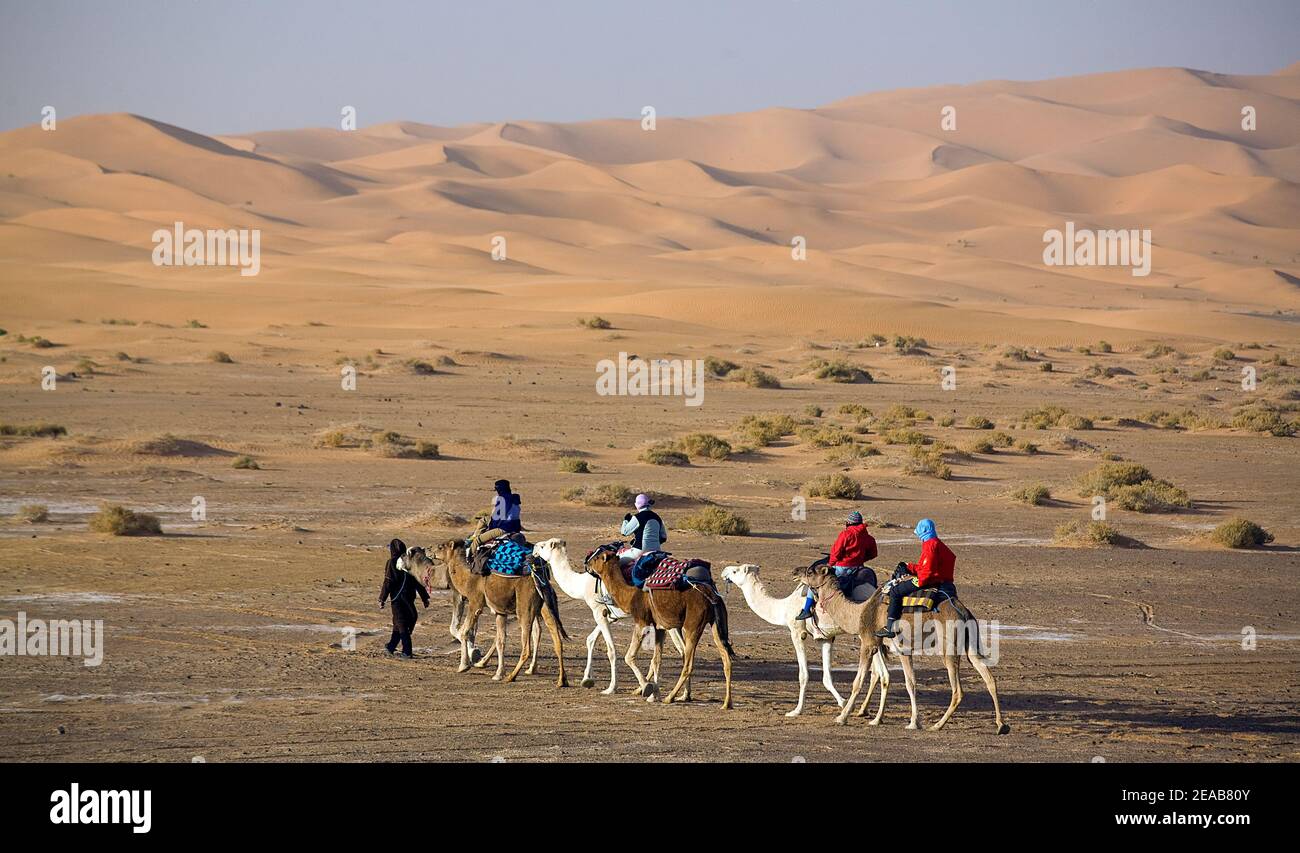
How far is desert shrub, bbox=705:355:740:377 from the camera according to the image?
174ft

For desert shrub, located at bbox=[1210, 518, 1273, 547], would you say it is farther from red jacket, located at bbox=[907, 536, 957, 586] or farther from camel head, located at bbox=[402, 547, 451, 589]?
camel head, located at bbox=[402, 547, 451, 589]

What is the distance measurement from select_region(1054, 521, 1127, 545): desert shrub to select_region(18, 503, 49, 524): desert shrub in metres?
16.1

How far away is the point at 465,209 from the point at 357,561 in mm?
131354

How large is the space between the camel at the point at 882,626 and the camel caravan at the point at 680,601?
0.01 m

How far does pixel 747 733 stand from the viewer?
1186 cm

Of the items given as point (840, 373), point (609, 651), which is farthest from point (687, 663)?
point (840, 373)

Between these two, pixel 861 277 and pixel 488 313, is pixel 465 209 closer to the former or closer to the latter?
pixel 861 277

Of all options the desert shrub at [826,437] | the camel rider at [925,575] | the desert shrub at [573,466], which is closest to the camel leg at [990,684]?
the camel rider at [925,575]

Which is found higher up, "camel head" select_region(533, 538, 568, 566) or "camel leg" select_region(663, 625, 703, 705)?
"camel head" select_region(533, 538, 568, 566)

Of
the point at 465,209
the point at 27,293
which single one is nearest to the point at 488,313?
the point at 27,293

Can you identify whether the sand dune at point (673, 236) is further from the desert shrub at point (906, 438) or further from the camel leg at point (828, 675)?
the camel leg at point (828, 675)

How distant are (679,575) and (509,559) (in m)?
2.10

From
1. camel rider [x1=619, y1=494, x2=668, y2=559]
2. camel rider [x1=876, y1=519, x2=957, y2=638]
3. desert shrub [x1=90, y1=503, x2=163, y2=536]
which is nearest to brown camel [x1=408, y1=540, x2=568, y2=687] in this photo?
camel rider [x1=619, y1=494, x2=668, y2=559]
